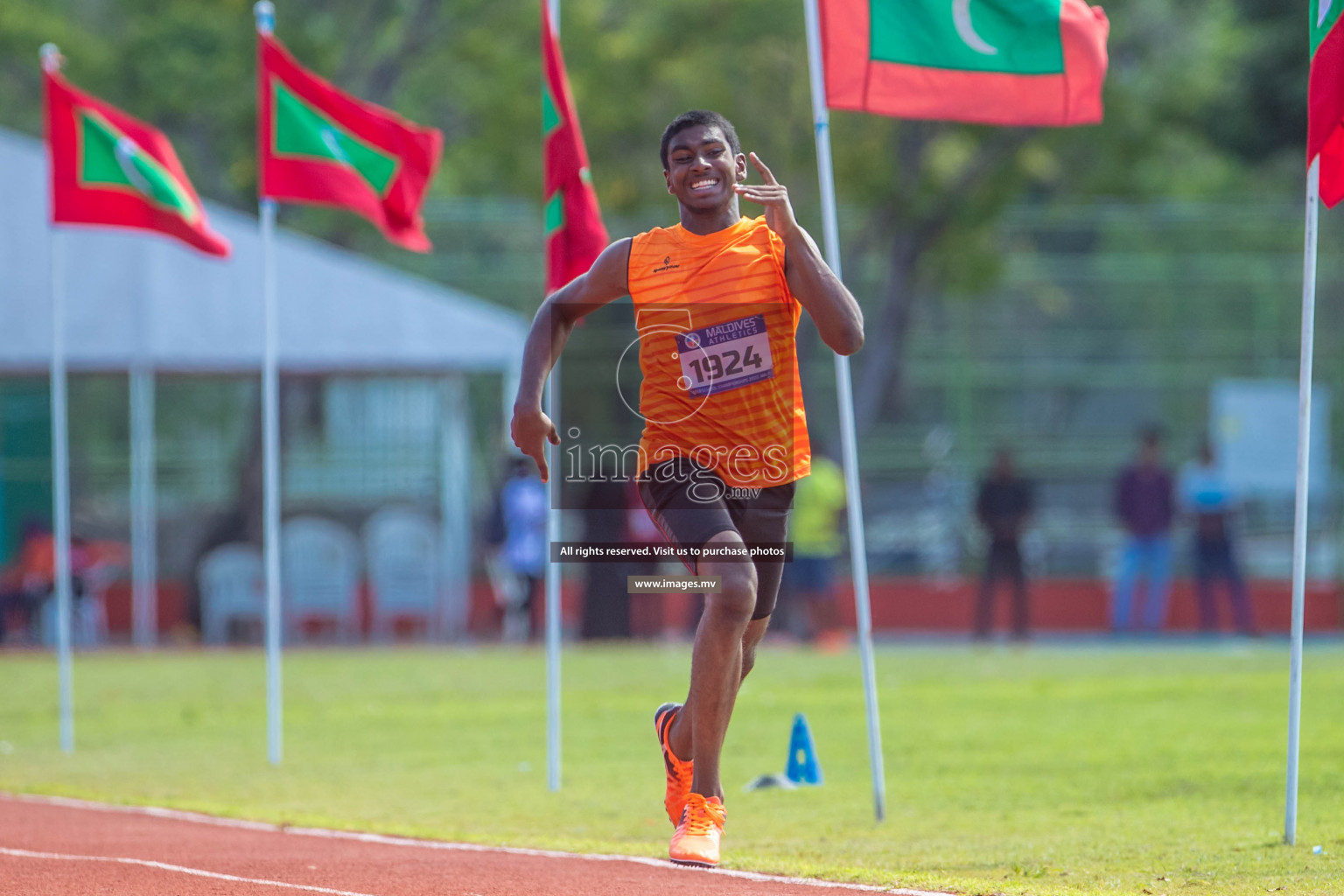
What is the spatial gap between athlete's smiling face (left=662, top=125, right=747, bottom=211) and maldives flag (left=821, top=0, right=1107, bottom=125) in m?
2.71

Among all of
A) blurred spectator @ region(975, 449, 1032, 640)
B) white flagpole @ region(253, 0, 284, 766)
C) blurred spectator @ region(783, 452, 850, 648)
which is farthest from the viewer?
blurred spectator @ region(975, 449, 1032, 640)

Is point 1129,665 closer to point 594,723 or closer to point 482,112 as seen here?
point 594,723

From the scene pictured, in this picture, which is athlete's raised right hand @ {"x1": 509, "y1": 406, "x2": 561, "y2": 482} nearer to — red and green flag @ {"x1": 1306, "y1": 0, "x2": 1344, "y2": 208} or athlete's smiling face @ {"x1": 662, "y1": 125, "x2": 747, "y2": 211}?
athlete's smiling face @ {"x1": 662, "y1": 125, "x2": 747, "y2": 211}

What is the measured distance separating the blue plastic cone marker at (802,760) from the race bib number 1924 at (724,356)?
374cm

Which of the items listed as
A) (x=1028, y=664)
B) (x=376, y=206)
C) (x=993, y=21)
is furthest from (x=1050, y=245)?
(x=993, y=21)

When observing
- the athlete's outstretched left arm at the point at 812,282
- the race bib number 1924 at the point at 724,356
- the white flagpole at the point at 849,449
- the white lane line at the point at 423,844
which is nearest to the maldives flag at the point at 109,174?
the white lane line at the point at 423,844

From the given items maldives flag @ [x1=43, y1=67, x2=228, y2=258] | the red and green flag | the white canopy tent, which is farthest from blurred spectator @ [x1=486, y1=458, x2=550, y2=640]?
the red and green flag

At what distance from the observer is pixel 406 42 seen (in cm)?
2858

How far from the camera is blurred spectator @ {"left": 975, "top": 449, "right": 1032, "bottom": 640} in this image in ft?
70.9

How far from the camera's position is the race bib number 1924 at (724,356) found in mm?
6336

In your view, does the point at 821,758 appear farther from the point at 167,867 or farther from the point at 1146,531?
the point at 1146,531

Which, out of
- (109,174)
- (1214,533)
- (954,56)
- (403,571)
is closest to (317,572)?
(403,571)

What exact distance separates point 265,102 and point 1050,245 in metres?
15.8

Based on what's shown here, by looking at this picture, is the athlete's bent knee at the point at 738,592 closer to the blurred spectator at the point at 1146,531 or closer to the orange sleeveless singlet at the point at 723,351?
the orange sleeveless singlet at the point at 723,351
